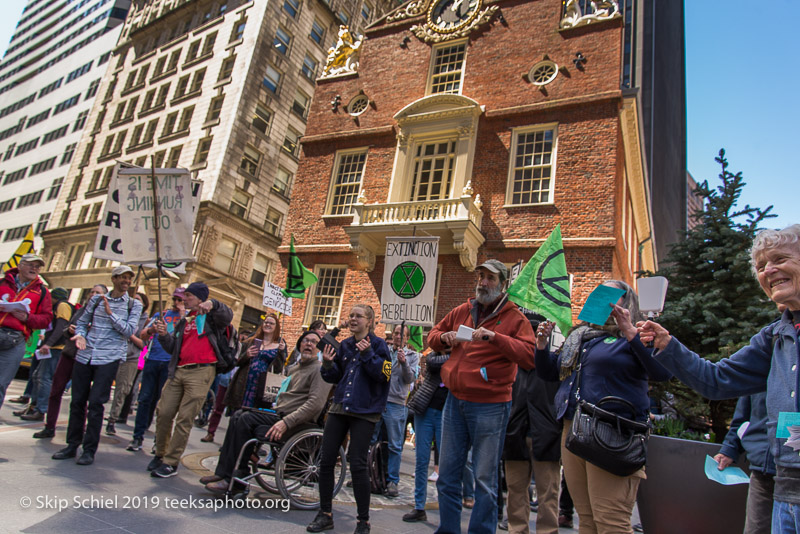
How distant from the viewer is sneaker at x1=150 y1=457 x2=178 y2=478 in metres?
4.98

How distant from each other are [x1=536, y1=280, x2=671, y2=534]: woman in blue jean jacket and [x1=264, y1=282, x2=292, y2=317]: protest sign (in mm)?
9185

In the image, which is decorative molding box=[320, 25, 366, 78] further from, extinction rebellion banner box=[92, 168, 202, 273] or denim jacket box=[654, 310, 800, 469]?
denim jacket box=[654, 310, 800, 469]

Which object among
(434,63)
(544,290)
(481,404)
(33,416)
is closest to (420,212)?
(434,63)

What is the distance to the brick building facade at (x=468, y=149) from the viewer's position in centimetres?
1467

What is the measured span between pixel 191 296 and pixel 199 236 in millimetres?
22612

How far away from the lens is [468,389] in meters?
3.73

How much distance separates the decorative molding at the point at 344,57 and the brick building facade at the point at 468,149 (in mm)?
362

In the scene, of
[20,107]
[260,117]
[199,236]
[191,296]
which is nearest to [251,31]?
[260,117]

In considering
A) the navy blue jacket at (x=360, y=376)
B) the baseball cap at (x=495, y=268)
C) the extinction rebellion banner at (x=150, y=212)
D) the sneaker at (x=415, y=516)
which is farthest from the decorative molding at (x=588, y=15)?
the sneaker at (x=415, y=516)

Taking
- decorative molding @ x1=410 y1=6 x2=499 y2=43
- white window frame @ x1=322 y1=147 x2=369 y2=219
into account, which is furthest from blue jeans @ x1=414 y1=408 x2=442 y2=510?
decorative molding @ x1=410 y1=6 x2=499 y2=43

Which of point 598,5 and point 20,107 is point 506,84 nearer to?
point 598,5

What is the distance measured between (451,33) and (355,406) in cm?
1767

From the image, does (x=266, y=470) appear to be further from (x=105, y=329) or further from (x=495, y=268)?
(x=495, y=268)

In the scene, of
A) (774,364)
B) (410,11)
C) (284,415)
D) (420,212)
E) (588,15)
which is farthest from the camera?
(410,11)
